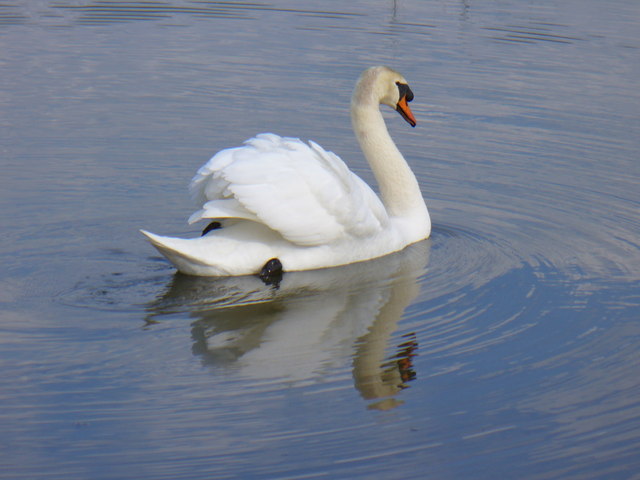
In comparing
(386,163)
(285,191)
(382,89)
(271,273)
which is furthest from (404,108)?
(271,273)

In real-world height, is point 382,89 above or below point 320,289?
above

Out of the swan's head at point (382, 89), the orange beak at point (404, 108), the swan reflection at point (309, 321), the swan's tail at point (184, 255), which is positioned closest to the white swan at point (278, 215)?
the swan's tail at point (184, 255)

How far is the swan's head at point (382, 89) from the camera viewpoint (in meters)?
8.15

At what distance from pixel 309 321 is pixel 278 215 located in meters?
0.83

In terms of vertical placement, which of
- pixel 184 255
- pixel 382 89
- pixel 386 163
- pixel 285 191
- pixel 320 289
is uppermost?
pixel 382 89

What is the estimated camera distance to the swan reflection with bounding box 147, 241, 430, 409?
5.43 m

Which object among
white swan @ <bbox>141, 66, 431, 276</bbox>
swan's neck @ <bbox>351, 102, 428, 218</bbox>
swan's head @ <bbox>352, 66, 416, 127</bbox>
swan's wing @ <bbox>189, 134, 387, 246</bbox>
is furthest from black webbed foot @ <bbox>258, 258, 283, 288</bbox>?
swan's head @ <bbox>352, 66, 416, 127</bbox>

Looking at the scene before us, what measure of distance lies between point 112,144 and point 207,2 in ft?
28.0

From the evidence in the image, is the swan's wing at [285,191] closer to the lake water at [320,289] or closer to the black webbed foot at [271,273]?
the black webbed foot at [271,273]

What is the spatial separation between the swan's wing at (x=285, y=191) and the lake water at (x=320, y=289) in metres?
0.35

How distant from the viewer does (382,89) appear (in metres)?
8.28

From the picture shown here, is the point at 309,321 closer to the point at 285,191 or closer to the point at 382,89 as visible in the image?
the point at 285,191

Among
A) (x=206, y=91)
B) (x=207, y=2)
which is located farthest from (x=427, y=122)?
(x=207, y=2)

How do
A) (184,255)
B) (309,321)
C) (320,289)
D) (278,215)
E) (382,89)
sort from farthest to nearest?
(382,89) → (320,289) → (278,215) → (184,255) → (309,321)
